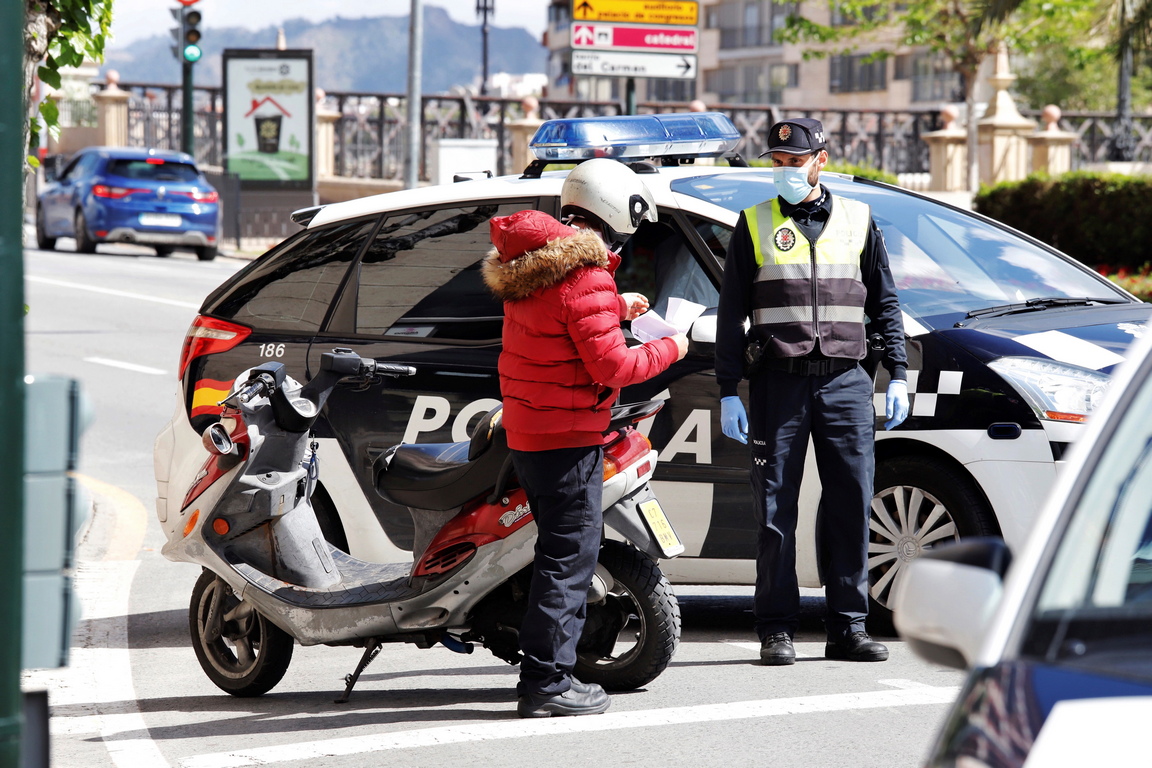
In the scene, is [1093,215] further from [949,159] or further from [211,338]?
[211,338]

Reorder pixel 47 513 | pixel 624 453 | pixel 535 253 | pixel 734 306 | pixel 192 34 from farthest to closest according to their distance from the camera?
pixel 192 34
pixel 734 306
pixel 624 453
pixel 535 253
pixel 47 513

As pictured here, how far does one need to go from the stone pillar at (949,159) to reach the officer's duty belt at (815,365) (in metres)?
26.0

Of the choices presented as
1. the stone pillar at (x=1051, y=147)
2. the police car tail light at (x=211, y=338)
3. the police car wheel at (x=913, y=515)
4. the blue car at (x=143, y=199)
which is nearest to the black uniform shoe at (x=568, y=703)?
the police car wheel at (x=913, y=515)

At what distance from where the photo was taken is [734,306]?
551 cm

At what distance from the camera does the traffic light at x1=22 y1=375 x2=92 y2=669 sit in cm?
258

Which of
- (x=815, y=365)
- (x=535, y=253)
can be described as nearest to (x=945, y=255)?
(x=815, y=365)

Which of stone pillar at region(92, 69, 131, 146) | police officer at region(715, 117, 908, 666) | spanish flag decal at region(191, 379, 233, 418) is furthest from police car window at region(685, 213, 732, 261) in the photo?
stone pillar at region(92, 69, 131, 146)

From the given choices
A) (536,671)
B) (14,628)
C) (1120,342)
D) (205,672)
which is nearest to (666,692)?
(536,671)

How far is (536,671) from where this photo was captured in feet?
15.9

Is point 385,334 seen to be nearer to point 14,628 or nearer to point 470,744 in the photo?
point 470,744

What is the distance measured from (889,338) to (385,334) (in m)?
1.98

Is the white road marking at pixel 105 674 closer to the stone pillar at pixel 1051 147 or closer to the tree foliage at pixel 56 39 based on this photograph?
the tree foliage at pixel 56 39

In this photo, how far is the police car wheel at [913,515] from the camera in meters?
5.55

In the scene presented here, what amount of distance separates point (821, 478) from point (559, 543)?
47.7 inches
